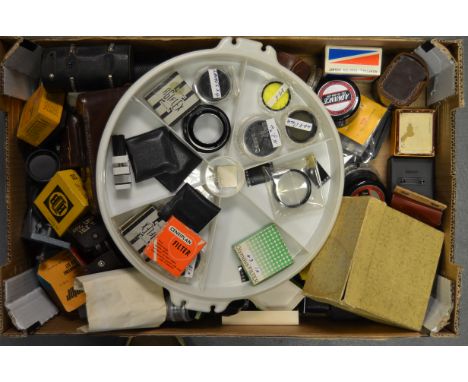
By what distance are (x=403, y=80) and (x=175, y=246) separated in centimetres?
100

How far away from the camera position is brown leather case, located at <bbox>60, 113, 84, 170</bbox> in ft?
4.74

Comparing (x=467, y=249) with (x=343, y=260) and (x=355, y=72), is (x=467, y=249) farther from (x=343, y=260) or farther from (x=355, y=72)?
(x=355, y=72)

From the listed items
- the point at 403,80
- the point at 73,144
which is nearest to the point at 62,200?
the point at 73,144

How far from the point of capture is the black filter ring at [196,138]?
4.50ft

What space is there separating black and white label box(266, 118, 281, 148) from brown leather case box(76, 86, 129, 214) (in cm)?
49

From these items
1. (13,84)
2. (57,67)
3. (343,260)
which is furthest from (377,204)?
(13,84)

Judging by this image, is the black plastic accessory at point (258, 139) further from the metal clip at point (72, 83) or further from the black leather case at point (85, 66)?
the metal clip at point (72, 83)

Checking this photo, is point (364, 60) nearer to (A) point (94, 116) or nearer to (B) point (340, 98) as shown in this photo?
(B) point (340, 98)

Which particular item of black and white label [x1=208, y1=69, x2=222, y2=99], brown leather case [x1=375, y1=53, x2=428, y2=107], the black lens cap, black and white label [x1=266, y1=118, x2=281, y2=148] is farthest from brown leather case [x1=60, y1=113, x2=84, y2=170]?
brown leather case [x1=375, y1=53, x2=428, y2=107]

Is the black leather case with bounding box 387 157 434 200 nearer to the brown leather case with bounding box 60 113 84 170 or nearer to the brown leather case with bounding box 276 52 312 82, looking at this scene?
the brown leather case with bounding box 276 52 312 82

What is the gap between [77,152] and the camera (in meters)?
1.44

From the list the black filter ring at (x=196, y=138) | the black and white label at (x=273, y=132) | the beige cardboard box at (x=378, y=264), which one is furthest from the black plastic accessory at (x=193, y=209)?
the beige cardboard box at (x=378, y=264)

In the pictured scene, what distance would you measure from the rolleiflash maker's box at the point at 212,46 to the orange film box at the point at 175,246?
0.27m

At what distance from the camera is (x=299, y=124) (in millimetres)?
1412
